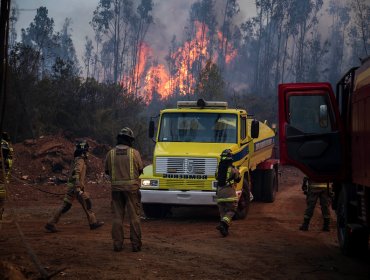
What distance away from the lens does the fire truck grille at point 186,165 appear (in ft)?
40.4

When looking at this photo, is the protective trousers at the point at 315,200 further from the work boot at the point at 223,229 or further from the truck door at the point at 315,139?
the truck door at the point at 315,139

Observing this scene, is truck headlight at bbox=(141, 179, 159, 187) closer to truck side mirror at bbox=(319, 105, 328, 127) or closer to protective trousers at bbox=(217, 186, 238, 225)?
protective trousers at bbox=(217, 186, 238, 225)

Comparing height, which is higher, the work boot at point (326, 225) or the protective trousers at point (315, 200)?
the protective trousers at point (315, 200)

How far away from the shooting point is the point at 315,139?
8.80 meters

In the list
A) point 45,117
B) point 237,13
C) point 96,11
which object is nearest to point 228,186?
point 45,117

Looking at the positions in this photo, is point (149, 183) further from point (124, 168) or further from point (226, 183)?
point (124, 168)

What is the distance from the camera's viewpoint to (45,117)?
989 inches

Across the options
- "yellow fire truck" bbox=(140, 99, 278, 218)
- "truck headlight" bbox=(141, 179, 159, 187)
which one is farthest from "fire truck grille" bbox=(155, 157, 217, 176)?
"truck headlight" bbox=(141, 179, 159, 187)

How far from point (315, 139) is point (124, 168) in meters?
3.31

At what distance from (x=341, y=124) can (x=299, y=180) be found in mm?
16143

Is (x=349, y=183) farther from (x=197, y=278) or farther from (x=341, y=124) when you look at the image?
(x=197, y=278)

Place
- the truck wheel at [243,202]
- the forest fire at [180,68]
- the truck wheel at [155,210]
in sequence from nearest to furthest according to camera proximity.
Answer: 1. the truck wheel at [243,202]
2. the truck wheel at [155,210]
3. the forest fire at [180,68]

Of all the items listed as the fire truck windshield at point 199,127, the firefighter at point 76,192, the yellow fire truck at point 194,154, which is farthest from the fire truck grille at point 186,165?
the firefighter at point 76,192

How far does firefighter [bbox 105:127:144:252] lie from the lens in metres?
8.93
